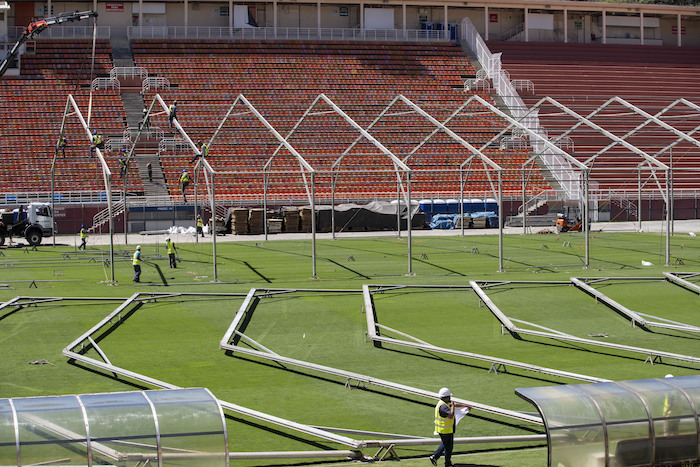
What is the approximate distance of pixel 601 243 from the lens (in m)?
39.4

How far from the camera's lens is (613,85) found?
6538 cm

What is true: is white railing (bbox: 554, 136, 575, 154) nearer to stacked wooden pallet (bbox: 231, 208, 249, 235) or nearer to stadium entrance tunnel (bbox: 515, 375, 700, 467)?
stacked wooden pallet (bbox: 231, 208, 249, 235)

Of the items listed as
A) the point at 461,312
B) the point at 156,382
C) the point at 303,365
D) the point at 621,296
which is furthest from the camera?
the point at 621,296

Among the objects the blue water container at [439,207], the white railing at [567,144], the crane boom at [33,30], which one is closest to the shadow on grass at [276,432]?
the crane boom at [33,30]

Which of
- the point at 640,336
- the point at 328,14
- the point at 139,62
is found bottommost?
the point at 640,336

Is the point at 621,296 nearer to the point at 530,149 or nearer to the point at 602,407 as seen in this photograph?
the point at 602,407

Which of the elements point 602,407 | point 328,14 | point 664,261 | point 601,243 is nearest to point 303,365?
point 602,407

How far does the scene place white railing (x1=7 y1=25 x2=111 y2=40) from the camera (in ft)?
211

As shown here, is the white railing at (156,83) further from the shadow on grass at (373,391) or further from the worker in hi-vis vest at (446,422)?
the worker in hi-vis vest at (446,422)

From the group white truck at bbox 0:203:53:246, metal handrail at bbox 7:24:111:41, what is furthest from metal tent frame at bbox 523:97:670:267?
metal handrail at bbox 7:24:111:41

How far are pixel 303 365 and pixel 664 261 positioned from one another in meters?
19.9

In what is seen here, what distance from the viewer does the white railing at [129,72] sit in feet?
198

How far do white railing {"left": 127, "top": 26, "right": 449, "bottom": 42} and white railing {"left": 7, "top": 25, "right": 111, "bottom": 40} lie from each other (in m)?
2.14

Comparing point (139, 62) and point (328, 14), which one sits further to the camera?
point (328, 14)
